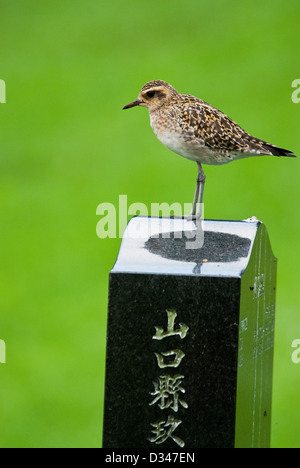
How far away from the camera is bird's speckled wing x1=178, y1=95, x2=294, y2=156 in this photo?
6895 mm

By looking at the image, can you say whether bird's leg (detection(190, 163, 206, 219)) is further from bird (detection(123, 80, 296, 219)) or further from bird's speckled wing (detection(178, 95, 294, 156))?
bird's speckled wing (detection(178, 95, 294, 156))

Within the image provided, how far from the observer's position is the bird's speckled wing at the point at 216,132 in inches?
271

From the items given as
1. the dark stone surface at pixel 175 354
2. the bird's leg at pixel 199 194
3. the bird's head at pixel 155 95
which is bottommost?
the dark stone surface at pixel 175 354

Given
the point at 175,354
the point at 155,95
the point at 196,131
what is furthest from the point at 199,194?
the point at 175,354

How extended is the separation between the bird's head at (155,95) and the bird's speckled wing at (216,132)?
0.44ft

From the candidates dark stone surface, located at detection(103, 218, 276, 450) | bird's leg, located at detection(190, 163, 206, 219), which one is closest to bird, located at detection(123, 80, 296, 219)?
bird's leg, located at detection(190, 163, 206, 219)

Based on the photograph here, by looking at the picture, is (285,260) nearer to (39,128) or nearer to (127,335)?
(39,128)

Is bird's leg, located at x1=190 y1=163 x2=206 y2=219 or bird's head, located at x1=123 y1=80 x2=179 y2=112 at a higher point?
bird's head, located at x1=123 y1=80 x2=179 y2=112

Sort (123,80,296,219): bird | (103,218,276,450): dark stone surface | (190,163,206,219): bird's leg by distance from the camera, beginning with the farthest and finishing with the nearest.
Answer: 1. (123,80,296,219): bird
2. (190,163,206,219): bird's leg
3. (103,218,276,450): dark stone surface

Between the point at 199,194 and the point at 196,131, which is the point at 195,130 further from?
the point at 199,194

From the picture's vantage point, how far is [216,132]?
22.8 feet

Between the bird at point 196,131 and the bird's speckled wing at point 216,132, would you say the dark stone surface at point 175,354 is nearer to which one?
the bird at point 196,131

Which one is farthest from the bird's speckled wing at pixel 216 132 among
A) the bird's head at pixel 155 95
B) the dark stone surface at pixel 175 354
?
the dark stone surface at pixel 175 354

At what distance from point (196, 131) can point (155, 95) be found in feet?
1.32
